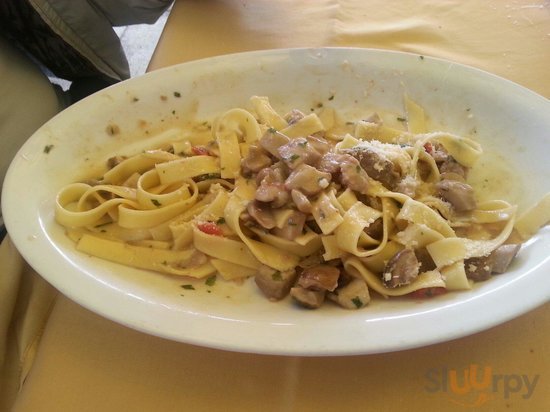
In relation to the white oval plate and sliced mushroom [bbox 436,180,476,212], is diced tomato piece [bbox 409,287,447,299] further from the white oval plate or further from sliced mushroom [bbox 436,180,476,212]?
sliced mushroom [bbox 436,180,476,212]

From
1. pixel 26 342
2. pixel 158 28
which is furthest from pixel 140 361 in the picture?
pixel 158 28

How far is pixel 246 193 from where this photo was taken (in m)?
1.54

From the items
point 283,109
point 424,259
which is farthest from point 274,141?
point 424,259

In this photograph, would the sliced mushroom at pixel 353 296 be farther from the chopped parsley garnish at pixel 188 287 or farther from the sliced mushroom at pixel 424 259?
the chopped parsley garnish at pixel 188 287

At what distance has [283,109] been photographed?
1959mm

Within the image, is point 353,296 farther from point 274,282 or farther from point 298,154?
point 298,154

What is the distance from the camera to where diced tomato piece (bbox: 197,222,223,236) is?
1523 mm

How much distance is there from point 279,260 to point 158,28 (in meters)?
3.35

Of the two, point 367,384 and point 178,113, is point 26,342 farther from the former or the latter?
point 178,113

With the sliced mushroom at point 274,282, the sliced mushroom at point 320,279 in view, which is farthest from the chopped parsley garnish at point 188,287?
the sliced mushroom at point 320,279

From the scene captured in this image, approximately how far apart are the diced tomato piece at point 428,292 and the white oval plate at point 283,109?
0.09ft

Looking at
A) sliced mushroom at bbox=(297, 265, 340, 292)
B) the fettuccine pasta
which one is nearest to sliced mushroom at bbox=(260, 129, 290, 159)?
the fettuccine pasta

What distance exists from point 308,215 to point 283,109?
635 millimetres

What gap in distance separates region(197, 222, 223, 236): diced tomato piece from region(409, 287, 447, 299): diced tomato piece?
0.56m
